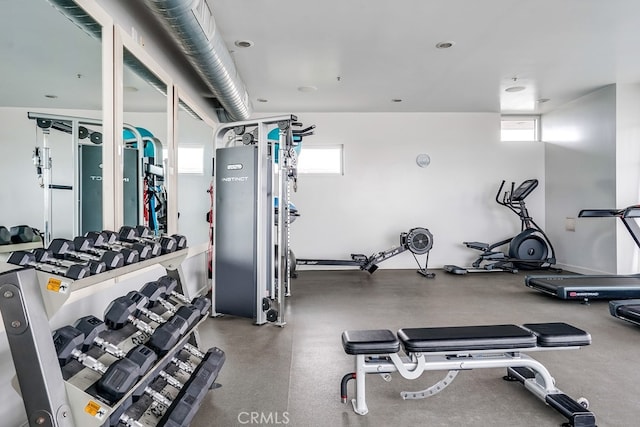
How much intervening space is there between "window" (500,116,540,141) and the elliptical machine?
1055mm

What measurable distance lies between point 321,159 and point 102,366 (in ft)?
19.4

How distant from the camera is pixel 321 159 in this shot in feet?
22.9

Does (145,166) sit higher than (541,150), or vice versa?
(541,150)

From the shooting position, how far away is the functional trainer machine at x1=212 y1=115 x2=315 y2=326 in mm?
3680

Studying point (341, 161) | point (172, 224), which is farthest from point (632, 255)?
point (172, 224)

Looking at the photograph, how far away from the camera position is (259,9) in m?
3.36

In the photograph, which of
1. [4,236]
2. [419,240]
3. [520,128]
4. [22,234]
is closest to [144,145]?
[22,234]

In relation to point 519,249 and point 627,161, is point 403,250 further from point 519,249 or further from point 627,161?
point 627,161

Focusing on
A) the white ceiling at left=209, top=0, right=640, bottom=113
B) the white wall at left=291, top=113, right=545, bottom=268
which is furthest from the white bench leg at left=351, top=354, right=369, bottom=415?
the white wall at left=291, top=113, right=545, bottom=268

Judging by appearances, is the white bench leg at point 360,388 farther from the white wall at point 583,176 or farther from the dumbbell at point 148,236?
the white wall at point 583,176

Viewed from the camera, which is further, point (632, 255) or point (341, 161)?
point (341, 161)

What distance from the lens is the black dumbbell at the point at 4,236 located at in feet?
6.02

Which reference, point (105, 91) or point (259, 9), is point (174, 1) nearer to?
point (105, 91)

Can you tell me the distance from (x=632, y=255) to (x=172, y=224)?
673cm
